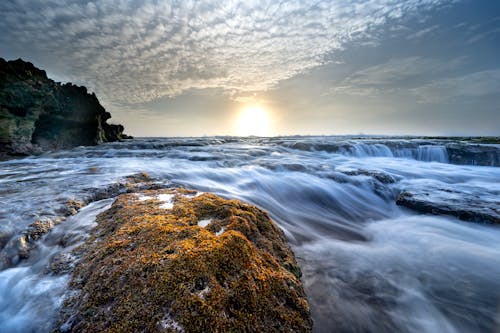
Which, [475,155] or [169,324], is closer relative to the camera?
[169,324]

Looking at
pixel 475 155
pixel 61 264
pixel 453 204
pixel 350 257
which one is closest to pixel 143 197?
pixel 61 264

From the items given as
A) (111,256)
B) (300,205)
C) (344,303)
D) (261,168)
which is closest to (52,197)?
(111,256)

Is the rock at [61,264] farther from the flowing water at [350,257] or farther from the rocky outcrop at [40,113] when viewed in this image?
the rocky outcrop at [40,113]

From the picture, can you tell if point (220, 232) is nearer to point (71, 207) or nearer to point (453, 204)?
point (71, 207)

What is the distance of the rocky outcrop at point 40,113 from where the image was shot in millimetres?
15664

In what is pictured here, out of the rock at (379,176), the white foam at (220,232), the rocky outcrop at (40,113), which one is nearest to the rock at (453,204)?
the rock at (379,176)

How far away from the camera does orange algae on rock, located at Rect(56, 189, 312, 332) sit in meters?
1.46

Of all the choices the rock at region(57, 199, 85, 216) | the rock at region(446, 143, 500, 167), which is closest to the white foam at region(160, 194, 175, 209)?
the rock at region(57, 199, 85, 216)

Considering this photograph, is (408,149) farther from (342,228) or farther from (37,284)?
(37,284)

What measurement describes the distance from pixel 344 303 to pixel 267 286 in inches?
53.5

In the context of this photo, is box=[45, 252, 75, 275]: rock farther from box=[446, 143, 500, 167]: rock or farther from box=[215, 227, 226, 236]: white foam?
box=[446, 143, 500, 167]: rock

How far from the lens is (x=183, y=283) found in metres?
1.61

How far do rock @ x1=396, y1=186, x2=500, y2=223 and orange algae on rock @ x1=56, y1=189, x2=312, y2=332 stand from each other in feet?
18.9

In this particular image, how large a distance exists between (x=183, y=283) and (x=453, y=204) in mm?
7730
